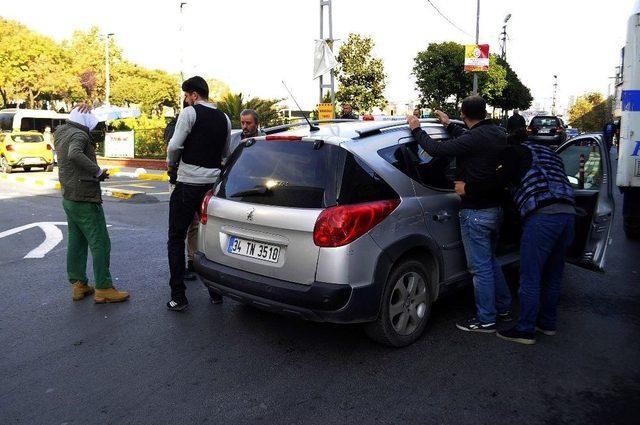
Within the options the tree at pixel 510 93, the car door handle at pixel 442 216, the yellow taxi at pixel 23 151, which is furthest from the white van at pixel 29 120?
the tree at pixel 510 93

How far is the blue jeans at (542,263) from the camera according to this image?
12.2 ft

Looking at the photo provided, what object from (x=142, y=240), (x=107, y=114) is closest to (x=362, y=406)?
(x=142, y=240)

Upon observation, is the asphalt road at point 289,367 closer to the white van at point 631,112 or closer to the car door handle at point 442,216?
the car door handle at point 442,216

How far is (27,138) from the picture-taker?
1995 cm

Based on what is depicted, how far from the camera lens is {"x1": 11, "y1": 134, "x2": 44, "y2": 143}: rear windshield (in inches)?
774

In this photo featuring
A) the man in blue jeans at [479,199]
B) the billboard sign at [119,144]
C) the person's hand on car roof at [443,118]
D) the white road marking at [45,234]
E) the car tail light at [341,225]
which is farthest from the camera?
the billboard sign at [119,144]

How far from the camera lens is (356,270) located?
330 centimetres

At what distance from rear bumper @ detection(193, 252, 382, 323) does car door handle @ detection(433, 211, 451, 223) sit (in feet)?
2.75

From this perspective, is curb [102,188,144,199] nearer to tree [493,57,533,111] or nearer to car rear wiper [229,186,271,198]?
car rear wiper [229,186,271,198]

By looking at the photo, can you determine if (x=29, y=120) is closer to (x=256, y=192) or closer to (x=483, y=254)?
(x=256, y=192)

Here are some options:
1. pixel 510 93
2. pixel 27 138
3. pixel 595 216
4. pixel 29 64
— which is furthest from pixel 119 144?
pixel 510 93

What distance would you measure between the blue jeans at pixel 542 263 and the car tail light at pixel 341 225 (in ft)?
4.14

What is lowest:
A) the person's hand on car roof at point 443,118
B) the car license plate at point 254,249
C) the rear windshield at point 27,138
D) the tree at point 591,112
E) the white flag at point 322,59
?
the car license plate at point 254,249

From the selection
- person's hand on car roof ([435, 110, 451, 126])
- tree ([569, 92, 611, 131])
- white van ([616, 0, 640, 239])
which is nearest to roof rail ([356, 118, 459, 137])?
person's hand on car roof ([435, 110, 451, 126])
